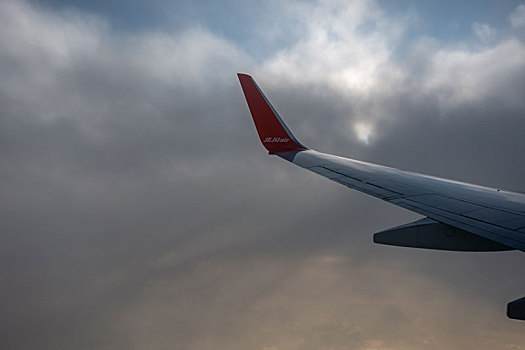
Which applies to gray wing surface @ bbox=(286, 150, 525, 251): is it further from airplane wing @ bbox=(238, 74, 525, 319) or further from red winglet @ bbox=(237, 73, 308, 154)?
red winglet @ bbox=(237, 73, 308, 154)

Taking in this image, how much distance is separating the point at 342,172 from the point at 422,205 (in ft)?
10.8

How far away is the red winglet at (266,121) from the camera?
1245 cm

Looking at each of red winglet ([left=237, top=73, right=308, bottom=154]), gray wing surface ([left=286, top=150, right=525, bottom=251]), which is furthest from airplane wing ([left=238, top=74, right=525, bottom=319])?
red winglet ([left=237, top=73, right=308, bottom=154])

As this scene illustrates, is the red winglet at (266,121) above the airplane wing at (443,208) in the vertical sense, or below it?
above

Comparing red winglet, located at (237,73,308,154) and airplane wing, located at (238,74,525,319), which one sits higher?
red winglet, located at (237,73,308,154)

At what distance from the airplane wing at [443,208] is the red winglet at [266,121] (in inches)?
94.9

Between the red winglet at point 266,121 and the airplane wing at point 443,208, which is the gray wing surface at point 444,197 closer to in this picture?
the airplane wing at point 443,208

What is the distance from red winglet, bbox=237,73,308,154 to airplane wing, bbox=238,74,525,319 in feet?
7.91

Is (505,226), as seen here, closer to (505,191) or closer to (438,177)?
(505,191)

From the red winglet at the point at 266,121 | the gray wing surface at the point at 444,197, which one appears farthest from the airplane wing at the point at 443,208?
the red winglet at the point at 266,121

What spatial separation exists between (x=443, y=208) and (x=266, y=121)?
7741 millimetres

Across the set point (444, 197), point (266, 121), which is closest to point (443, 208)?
point (444, 197)

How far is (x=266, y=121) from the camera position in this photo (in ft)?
41.4

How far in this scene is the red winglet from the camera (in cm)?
1245
